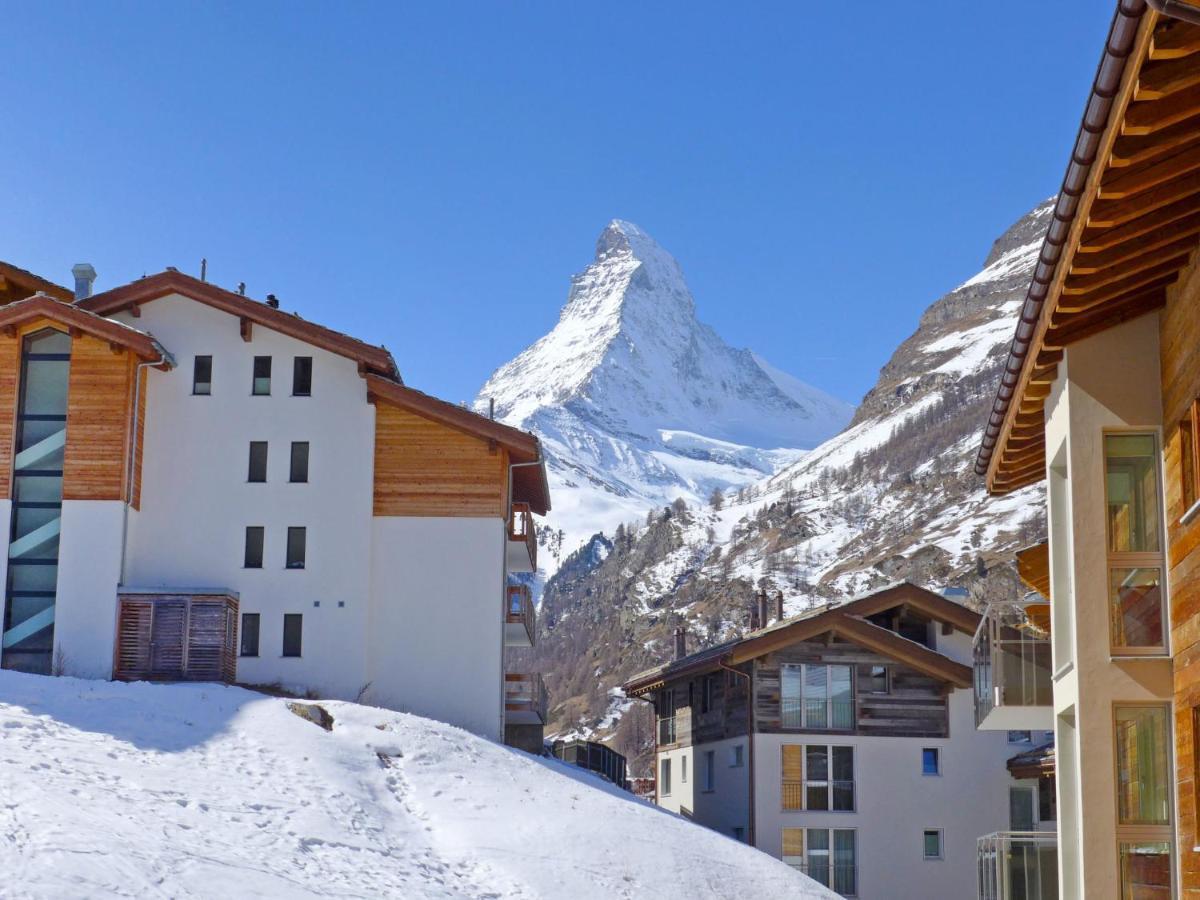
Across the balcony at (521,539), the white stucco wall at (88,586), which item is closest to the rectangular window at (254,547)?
the white stucco wall at (88,586)

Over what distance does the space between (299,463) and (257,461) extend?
0.93 metres

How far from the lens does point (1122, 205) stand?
10.8 m

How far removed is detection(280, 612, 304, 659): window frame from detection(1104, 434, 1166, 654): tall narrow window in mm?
23753

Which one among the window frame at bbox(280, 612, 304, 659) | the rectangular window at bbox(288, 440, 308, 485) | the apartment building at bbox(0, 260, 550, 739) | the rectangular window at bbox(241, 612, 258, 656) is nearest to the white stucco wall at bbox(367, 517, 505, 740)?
the apartment building at bbox(0, 260, 550, 739)

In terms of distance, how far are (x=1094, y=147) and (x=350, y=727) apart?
20299mm

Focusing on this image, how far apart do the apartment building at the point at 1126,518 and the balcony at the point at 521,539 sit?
82.0ft

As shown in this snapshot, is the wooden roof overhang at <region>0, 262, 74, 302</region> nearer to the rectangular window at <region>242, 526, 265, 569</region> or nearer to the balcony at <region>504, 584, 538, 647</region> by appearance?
the rectangular window at <region>242, 526, 265, 569</region>

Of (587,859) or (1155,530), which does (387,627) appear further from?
(1155,530)

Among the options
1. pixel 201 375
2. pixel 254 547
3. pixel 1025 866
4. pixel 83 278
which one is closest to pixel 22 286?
pixel 83 278

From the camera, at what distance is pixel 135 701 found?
26.4 metres

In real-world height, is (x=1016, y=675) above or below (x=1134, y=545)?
below

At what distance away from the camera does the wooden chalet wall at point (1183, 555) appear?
11.5 meters

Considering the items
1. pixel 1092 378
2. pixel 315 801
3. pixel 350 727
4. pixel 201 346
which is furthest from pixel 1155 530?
pixel 201 346

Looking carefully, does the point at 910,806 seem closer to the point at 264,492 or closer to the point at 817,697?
the point at 817,697
